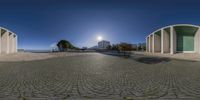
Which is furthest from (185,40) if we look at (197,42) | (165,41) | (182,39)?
Answer: (165,41)

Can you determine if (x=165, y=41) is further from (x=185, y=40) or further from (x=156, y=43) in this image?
(x=156, y=43)

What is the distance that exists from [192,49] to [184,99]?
35.7m

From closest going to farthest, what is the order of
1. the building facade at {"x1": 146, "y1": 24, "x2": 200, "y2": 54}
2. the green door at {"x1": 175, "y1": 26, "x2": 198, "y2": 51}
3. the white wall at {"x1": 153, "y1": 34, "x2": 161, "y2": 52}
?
1. the building facade at {"x1": 146, "y1": 24, "x2": 200, "y2": 54}
2. the green door at {"x1": 175, "y1": 26, "x2": 198, "y2": 51}
3. the white wall at {"x1": 153, "y1": 34, "x2": 161, "y2": 52}

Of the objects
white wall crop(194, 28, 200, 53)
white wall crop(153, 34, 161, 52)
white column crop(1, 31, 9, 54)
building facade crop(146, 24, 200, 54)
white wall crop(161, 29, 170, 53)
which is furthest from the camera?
white wall crop(153, 34, 161, 52)

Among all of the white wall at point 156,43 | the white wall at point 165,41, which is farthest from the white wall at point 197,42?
the white wall at point 156,43

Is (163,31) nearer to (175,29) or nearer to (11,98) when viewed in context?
(175,29)

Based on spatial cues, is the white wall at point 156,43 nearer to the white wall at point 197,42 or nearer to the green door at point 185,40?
the green door at point 185,40

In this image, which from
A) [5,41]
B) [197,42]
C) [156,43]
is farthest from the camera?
[156,43]

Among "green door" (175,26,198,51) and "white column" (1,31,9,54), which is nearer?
"white column" (1,31,9,54)

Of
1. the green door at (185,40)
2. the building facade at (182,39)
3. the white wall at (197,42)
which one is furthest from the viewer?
the green door at (185,40)

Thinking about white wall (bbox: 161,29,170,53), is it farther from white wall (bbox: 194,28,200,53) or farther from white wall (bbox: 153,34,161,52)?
white wall (bbox: 194,28,200,53)

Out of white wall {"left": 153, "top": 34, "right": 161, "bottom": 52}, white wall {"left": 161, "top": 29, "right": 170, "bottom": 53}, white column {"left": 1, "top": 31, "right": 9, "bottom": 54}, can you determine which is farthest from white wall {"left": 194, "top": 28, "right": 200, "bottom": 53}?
white column {"left": 1, "top": 31, "right": 9, "bottom": 54}

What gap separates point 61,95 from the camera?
4.42m

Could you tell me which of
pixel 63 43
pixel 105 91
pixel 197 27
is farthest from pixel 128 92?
pixel 63 43
